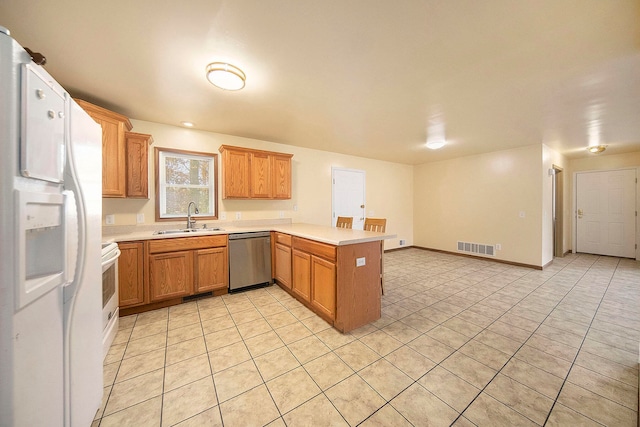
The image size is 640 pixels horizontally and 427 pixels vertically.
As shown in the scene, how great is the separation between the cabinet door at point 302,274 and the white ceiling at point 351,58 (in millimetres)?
1808

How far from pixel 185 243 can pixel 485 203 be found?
225 inches

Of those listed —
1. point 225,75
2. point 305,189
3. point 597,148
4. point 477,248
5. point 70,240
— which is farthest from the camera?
point 477,248

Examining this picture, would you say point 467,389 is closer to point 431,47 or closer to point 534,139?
point 431,47

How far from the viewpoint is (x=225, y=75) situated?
6.40 feet

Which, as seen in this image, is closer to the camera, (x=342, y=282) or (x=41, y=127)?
(x=41, y=127)

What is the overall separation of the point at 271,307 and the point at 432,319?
6.01 ft

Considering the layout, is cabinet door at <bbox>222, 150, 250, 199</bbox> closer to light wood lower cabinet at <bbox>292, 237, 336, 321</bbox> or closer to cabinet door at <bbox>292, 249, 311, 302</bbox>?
light wood lower cabinet at <bbox>292, 237, 336, 321</bbox>

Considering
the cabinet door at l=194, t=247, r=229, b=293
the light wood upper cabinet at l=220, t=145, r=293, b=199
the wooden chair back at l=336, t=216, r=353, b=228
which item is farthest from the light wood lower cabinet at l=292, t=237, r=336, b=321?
the light wood upper cabinet at l=220, t=145, r=293, b=199

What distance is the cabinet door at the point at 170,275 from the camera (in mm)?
2650

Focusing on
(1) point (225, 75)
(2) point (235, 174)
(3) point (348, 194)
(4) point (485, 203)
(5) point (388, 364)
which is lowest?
(5) point (388, 364)

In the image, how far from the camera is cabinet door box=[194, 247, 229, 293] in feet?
9.59

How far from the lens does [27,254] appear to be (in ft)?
2.72

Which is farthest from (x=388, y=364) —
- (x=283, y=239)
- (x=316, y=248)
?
(x=283, y=239)

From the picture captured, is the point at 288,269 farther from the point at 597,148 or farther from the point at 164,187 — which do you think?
the point at 597,148
